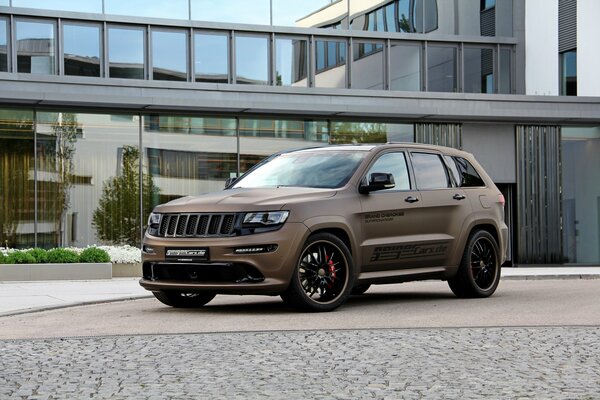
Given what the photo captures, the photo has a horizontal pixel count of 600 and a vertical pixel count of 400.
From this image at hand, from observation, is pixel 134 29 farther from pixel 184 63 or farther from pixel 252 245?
pixel 252 245

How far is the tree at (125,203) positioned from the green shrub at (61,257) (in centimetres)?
456

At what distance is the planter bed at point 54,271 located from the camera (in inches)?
854

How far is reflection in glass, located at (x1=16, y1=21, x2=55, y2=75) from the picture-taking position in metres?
27.0

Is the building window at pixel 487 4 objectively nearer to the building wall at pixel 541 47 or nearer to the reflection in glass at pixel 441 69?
the building wall at pixel 541 47

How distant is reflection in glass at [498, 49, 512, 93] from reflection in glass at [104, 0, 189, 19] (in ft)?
28.4

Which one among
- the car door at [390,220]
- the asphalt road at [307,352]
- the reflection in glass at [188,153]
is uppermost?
the reflection in glass at [188,153]

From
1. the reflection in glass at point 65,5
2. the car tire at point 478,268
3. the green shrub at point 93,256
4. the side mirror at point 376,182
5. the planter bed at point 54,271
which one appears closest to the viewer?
the side mirror at point 376,182

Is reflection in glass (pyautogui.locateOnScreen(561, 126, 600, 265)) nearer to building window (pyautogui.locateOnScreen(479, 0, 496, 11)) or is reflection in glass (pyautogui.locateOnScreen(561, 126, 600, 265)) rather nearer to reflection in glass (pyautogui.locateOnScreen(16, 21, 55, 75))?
building window (pyautogui.locateOnScreen(479, 0, 496, 11))

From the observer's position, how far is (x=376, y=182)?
12.9 m

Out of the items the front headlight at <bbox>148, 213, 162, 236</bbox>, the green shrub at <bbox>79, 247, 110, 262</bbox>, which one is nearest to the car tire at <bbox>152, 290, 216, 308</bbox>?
the front headlight at <bbox>148, 213, 162, 236</bbox>

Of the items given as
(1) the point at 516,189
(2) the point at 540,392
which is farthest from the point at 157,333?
(1) the point at 516,189

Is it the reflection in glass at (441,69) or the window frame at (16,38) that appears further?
the reflection in glass at (441,69)

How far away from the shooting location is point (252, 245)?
12.1m

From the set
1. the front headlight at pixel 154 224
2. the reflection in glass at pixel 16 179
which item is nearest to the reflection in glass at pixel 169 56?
the reflection in glass at pixel 16 179
